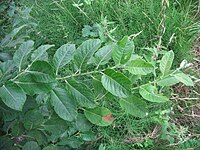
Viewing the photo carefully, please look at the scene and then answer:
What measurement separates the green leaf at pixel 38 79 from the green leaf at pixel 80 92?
52mm

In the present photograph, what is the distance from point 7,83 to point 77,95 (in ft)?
0.52

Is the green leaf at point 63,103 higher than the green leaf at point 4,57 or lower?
lower

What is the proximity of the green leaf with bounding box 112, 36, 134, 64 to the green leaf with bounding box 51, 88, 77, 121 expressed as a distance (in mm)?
145

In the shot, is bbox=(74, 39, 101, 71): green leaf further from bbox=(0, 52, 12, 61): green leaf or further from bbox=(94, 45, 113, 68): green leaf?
bbox=(0, 52, 12, 61): green leaf

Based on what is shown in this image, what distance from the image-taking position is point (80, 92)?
807mm

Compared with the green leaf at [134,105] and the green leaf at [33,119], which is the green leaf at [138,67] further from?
the green leaf at [33,119]

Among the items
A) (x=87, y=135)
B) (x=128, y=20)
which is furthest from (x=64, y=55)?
(x=128, y=20)

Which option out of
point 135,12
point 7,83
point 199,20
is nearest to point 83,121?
point 7,83

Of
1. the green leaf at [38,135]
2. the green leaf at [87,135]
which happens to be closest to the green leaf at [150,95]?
the green leaf at [38,135]

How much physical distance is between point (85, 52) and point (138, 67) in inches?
5.1

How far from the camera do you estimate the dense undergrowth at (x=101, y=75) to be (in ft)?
2.63

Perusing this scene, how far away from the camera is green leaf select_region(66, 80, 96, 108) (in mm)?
804

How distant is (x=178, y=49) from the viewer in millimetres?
1912

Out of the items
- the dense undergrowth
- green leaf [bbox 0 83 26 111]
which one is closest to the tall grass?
the dense undergrowth
